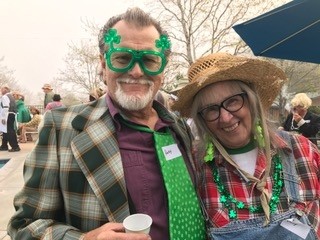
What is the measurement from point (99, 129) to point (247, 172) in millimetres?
791

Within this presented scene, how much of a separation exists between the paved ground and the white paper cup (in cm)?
318

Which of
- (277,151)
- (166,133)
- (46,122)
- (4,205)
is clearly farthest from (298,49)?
(4,205)

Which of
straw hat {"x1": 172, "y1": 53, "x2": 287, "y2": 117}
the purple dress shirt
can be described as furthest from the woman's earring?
the purple dress shirt

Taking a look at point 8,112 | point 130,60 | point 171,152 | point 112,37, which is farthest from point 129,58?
point 8,112

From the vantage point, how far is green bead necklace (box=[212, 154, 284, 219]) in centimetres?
168

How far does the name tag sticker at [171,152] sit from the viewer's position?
5.54 ft

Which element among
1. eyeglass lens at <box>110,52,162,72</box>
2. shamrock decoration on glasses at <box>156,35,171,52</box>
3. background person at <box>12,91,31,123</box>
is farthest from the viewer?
background person at <box>12,91,31,123</box>

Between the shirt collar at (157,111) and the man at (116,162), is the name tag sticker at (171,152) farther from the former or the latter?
the shirt collar at (157,111)

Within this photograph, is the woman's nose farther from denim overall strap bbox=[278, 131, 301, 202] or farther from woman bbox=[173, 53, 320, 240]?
denim overall strap bbox=[278, 131, 301, 202]

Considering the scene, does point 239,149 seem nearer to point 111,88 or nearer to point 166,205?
point 166,205

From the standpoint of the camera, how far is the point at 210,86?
73.3 inches

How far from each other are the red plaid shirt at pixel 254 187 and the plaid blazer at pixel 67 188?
1.60 feet

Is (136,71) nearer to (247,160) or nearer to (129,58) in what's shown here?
(129,58)

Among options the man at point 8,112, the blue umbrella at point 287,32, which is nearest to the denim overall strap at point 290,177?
the blue umbrella at point 287,32
